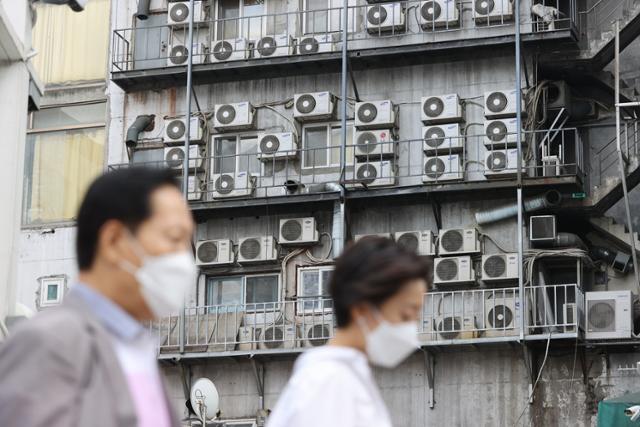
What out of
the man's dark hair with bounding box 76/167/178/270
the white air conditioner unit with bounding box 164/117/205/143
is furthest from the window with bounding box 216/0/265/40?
the man's dark hair with bounding box 76/167/178/270

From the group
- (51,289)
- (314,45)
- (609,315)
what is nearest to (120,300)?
(609,315)

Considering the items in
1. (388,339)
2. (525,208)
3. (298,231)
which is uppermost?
(525,208)

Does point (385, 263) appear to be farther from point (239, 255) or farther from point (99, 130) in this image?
point (99, 130)

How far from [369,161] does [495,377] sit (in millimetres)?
4744

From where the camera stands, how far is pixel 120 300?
12.6 ft

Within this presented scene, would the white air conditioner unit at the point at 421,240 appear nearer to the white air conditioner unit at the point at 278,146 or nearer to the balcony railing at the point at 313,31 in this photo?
the white air conditioner unit at the point at 278,146

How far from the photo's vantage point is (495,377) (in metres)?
27.6

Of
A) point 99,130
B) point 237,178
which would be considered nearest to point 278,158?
point 237,178

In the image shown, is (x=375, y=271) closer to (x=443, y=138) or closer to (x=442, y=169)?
(x=442, y=169)

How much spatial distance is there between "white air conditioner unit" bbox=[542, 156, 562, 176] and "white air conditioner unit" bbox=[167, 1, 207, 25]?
25.4 ft

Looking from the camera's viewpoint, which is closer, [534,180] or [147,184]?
[147,184]

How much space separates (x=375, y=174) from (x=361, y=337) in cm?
2413

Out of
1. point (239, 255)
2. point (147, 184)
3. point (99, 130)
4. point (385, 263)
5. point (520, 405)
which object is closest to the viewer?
point (147, 184)

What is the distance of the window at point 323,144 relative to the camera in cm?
2942
